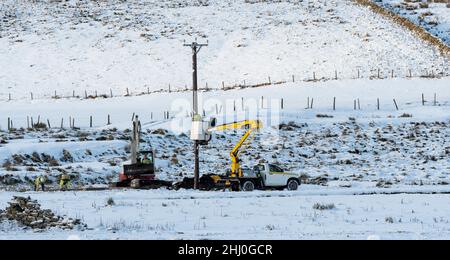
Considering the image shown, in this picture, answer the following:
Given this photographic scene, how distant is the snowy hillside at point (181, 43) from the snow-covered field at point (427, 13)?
14.0 ft

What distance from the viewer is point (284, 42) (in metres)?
81.2

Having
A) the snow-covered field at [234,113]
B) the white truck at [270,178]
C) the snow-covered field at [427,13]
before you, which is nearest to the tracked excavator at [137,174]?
the snow-covered field at [234,113]

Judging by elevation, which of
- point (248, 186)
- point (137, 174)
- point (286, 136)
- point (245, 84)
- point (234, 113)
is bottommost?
point (248, 186)

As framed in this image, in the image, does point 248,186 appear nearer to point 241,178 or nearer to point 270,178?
point 241,178

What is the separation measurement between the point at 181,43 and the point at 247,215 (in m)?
64.0

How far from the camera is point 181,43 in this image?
8350 cm

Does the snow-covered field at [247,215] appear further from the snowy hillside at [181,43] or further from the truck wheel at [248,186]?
the snowy hillside at [181,43]

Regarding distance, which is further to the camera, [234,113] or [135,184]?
[234,113]

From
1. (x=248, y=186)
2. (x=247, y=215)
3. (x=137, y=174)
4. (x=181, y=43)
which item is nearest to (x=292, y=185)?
(x=248, y=186)

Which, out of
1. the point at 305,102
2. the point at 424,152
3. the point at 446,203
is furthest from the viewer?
the point at 305,102

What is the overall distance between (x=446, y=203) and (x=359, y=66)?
161 feet

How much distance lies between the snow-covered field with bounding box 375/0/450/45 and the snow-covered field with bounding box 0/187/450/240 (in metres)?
59.9
